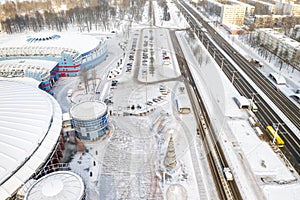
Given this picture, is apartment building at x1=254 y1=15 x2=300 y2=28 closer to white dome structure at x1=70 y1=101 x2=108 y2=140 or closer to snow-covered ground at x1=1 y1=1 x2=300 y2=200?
snow-covered ground at x1=1 y1=1 x2=300 y2=200

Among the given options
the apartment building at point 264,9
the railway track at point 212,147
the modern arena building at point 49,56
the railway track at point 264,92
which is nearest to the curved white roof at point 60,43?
the modern arena building at point 49,56

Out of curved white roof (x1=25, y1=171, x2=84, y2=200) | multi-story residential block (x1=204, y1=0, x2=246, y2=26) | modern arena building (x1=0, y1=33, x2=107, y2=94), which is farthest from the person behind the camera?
multi-story residential block (x1=204, y1=0, x2=246, y2=26)

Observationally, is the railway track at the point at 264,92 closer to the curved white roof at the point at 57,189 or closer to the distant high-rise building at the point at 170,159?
the distant high-rise building at the point at 170,159

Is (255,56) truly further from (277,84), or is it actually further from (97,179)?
(97,179)

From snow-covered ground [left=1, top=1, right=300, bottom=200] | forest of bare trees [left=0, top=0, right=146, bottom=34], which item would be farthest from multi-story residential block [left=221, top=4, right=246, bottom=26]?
snow-covered ground [left=1, top=1, right=300, bottom=200]

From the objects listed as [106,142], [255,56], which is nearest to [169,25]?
[255,56]

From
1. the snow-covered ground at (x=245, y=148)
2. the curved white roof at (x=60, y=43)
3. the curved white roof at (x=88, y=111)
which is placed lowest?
the snow-covered ground at (x=245, y=148)

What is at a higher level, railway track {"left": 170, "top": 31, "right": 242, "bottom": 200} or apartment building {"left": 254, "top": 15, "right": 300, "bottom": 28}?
apartment building {"left": 254, "top": 15, "right": 300, "bottom": 28}

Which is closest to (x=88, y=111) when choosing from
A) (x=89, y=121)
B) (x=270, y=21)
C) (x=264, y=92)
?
(x=89, y=121)
